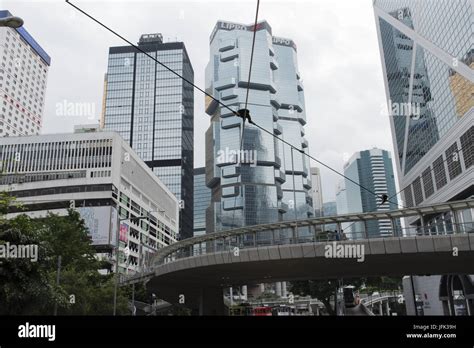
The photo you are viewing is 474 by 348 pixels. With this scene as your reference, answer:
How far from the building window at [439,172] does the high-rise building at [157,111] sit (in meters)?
118

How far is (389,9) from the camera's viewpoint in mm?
104750

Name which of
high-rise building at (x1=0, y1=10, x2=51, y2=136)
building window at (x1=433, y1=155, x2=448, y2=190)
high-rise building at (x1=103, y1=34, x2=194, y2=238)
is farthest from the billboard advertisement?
high-rise building at (x1=103, y1=34, x2=194, y2=238)

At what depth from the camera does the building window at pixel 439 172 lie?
241 feet

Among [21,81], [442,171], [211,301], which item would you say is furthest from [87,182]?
[21,81]

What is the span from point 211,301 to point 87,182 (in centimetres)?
5944

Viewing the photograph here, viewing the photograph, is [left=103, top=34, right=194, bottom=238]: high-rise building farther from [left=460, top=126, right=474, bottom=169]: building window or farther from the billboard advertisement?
[left=460, top=126, right=474, bottom=169]: building window

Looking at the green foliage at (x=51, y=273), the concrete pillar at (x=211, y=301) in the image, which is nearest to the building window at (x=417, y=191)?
the concrete pillar at (x=211, y=301)

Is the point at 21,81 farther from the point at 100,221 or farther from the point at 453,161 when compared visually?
the point at 453,161

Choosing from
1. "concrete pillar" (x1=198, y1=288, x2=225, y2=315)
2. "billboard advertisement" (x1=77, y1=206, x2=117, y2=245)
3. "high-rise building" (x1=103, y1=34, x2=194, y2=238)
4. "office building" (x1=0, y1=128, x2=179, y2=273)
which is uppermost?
"high-rise building" (x1=103, y1=34, x2=194, y2=238)

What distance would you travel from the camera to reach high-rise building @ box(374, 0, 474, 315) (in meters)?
65.6

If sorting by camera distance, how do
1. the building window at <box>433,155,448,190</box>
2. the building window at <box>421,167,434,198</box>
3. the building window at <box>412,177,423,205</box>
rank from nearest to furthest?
the building window at <box>433,155,448,190</box>
the building window at <box>421,167,434,198</box>
the building window at <box>412,177,423,205</box>

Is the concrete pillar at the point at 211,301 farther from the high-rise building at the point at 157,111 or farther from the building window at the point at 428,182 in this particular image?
the high-rise building at the point at 157,111

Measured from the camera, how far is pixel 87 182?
334ft

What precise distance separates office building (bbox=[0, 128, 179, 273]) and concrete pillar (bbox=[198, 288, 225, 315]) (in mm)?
45337
